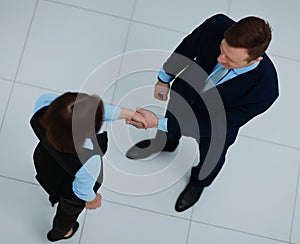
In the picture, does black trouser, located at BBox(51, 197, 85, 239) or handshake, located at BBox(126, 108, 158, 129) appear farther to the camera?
handshake, located at BBox(126, 108, 158, 129)

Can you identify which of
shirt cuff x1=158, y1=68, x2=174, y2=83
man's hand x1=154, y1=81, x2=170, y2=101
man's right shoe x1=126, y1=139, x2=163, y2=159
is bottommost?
man's right shoe x1=126, y1=139, x2=163, y2=159

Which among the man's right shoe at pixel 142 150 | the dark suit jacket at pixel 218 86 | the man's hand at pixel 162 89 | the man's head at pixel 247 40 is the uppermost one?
the man's head at pixel 247 40

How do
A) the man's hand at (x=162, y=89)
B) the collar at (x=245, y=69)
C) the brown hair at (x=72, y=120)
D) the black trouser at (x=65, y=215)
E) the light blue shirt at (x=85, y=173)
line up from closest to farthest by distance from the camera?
the brown hair at (x=72, y=120)
the light blue shirt at (x=85, y=173)
the collar at (x=245, y=69)
the black trouser at (x=65, y=215)
the man's hand at (x=162, y=89)

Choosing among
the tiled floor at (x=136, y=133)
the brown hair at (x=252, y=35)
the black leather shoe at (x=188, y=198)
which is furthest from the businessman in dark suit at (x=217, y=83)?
the tiled floor at (x=136, y=133)

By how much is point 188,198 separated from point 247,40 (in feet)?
2.99

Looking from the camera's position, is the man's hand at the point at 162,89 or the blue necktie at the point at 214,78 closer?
the blue necktie at the point at 214,78

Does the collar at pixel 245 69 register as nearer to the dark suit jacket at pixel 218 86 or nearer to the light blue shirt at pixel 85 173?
the dark suit jacket at pixel 218 86

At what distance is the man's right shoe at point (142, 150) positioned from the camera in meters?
2.15

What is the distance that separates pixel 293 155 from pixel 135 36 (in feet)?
3.02

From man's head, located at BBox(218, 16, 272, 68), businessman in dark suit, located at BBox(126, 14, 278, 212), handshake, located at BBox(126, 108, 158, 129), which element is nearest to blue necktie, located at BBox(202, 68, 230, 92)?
businessman in dark suit, located at BBox(126, 14, 278, 212)

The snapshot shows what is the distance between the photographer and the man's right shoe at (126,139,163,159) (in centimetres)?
215

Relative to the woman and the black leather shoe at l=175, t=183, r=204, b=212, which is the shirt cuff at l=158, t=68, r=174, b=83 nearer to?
the woman

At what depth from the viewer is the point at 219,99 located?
1621mm

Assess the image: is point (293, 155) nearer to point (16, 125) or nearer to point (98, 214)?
point (98, 214)
